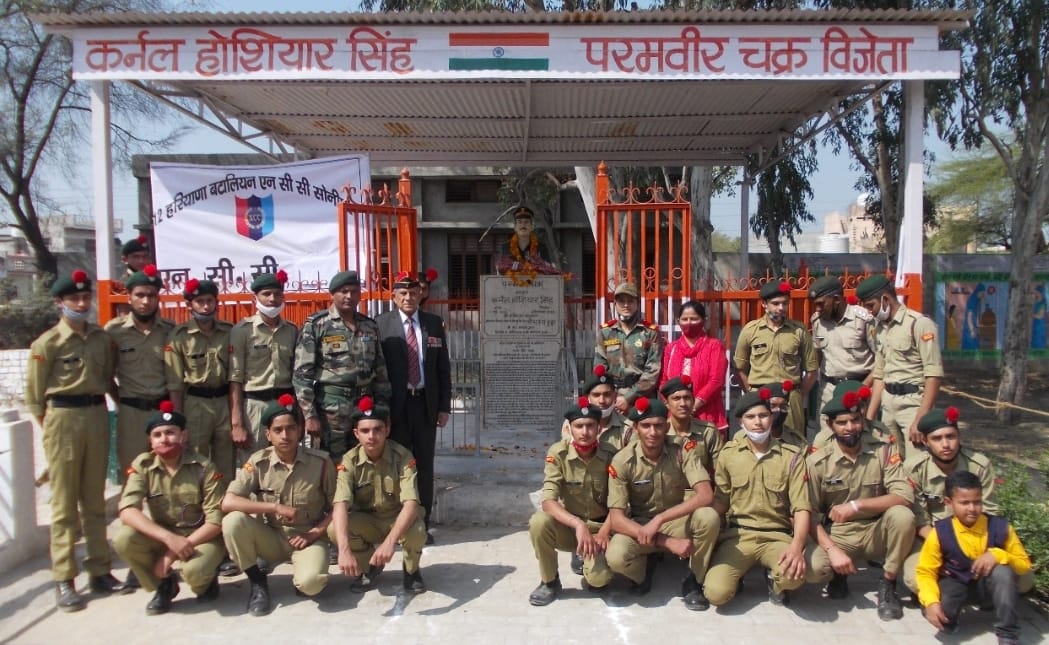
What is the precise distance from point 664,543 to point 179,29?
5173 mm

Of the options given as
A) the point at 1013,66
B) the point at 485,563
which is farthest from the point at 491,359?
the point at 1013,66

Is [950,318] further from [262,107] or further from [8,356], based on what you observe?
[8,356]

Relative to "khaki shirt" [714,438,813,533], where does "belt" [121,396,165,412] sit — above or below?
above

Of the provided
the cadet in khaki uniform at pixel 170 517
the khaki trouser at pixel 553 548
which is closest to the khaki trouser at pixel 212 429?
the cadet in khaki uniform at pixel 170 517

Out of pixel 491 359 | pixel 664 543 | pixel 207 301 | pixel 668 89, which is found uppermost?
pixel 668 89

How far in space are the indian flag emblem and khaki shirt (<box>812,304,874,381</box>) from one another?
2.94 meters

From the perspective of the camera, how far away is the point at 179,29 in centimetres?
582

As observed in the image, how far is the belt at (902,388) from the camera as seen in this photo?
4926mm

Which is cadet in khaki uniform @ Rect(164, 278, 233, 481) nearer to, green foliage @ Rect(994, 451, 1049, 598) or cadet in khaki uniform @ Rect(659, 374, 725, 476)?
cadet in khaki uniform @ Rect(659, 374, 725, 476)

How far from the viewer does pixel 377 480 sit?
174 inches

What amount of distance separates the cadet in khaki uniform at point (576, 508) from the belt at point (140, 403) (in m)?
2.41

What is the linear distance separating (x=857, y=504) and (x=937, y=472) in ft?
1.52

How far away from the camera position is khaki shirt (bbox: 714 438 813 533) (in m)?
4.14

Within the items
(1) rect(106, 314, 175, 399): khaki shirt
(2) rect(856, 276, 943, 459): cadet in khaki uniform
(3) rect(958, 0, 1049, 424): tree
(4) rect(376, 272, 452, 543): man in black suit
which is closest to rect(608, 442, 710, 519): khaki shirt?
(4) rect(376, 272, 452, 543): man in black suit
